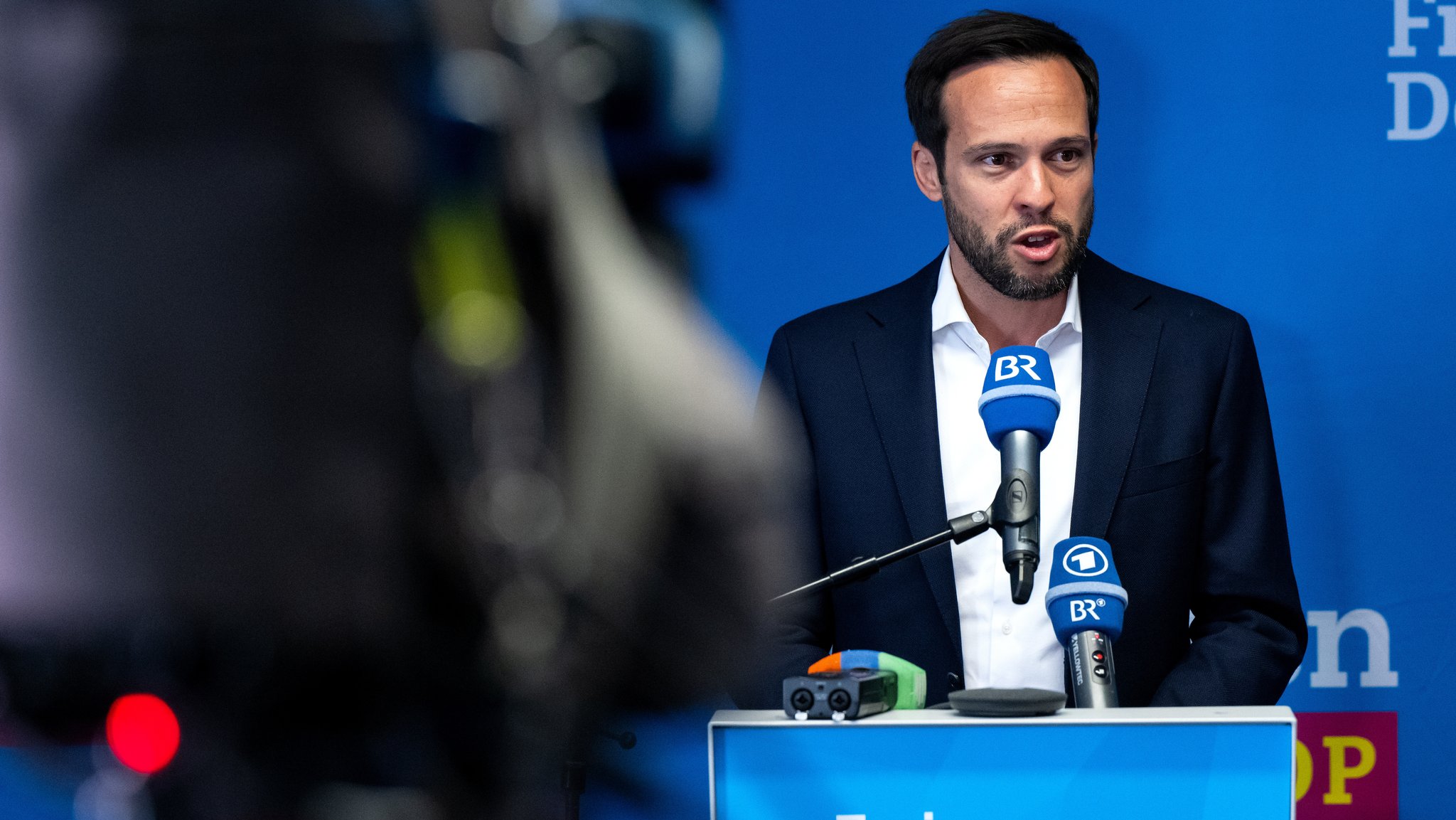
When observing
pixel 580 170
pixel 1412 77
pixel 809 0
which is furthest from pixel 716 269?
pixel 1412 77

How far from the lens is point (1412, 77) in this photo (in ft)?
7.61

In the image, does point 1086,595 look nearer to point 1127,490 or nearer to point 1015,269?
point 1127,490

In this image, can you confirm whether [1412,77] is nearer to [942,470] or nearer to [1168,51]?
[1168,51]

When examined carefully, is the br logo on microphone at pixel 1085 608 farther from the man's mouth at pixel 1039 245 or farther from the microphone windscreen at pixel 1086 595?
the man's mouth at pixel 1039 245

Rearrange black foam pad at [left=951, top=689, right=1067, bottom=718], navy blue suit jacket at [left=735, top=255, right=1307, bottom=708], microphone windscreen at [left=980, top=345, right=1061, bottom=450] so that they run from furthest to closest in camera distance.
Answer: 1. navy blue suit jacket at [left=735, top=255, right=1307, bottom=708]
2. microphone windscreen at [left=980, top=345, right=1061, bottom=450]
3. black foam pad at [left=951, top=689, right=1067, bottom=718]

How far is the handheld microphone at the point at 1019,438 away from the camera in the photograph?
119 cm

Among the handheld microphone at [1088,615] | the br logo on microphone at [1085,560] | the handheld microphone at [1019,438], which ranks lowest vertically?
the handheld microphone at [1088,615]

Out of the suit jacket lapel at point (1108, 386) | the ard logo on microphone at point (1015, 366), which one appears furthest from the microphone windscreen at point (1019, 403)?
the suit jacket lapel at point (1108, 386)

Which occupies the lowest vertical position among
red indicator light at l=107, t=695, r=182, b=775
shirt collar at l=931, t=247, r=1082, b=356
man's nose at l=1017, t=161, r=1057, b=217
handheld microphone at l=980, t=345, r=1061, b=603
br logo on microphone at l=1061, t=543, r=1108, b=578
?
red indicator light at l=107, t=695, r=182, b=775

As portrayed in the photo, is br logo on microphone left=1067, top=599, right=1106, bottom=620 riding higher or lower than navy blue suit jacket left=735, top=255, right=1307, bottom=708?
lower

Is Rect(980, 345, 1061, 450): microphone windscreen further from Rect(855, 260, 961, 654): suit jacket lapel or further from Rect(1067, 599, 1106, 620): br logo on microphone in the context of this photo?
Rect(855, 260, 961, 654): suit jacket lapel

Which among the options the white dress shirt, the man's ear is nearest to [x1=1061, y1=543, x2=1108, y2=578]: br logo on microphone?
the white dress shirt

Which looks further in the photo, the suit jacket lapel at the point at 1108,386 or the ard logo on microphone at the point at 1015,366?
the suit jacket lapel at the point at 1108,386

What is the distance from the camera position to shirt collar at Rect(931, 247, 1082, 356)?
197 centimetres
